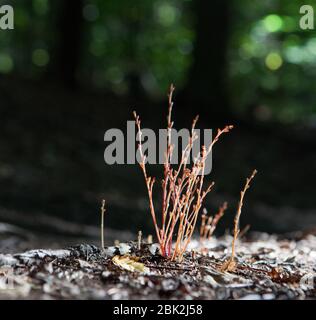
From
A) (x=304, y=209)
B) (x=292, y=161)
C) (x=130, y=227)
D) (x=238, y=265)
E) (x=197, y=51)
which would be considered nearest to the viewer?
(x=238, y=265)

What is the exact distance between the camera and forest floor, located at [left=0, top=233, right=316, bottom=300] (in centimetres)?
200

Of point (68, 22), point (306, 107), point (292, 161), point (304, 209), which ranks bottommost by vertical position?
point (304, 209)

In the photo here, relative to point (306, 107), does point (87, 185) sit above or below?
below

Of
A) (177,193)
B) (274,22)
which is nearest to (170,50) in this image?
(274,22)

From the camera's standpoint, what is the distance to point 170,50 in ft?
37.0

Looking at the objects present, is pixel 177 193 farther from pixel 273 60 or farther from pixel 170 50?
pixel 273 60

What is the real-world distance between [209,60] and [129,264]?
21.4ft

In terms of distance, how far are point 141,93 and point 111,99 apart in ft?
3.87

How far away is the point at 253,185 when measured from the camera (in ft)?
22.8

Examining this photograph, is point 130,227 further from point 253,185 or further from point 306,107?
point 306,107

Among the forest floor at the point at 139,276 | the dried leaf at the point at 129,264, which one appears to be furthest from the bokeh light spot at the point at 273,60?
the dried leaf at the point at 129,264

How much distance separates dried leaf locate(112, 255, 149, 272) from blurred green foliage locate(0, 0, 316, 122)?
734 cm

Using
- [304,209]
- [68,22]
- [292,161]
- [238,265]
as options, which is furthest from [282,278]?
[68,22]

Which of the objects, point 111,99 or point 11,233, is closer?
point 11,233
